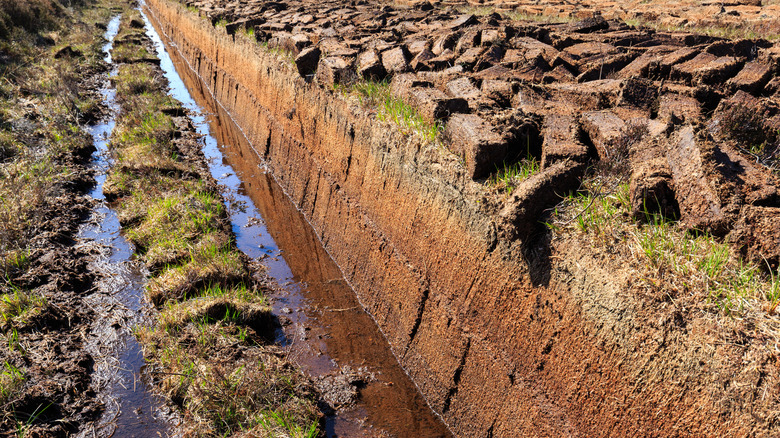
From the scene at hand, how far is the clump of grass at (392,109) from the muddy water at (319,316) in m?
1.68

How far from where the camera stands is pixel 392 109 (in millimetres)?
4805

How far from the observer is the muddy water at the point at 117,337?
360 centimetres

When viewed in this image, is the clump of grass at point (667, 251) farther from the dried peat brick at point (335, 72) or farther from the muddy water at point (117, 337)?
the dried peat brick at point (335, 72)

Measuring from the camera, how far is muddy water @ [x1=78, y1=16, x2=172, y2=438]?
360cm

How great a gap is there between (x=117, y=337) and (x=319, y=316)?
1645 millimetres

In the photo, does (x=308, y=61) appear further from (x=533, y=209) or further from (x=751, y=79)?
(x=751, y=79)

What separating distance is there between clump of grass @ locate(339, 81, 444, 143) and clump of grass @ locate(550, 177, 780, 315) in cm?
139

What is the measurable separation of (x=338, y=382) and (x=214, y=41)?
9.97 m

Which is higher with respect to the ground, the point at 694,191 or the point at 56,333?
the point at 694,191

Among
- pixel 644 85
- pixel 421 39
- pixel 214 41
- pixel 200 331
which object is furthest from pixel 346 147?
pixel 214 41

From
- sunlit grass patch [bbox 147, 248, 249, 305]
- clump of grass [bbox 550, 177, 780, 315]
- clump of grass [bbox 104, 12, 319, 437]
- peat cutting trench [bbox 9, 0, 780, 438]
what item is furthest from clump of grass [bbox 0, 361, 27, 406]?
clump of grass [bbox 550, 177, 780, 315]

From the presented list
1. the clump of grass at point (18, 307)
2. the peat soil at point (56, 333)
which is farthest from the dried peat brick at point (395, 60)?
the clump of grass at point (18, 307)

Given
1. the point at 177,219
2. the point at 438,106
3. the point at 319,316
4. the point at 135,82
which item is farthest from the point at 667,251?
the point at 135,82

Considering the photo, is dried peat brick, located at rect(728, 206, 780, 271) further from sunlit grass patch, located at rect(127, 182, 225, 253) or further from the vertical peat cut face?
sunlit grass patch, located at rect(127, 182, 225, 253)
